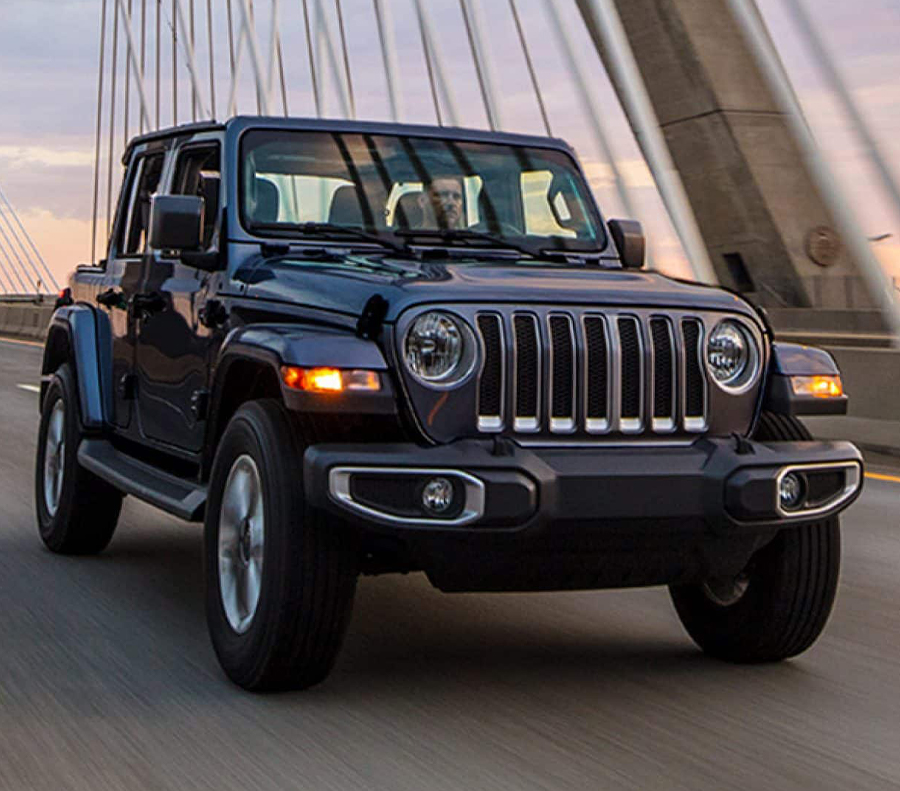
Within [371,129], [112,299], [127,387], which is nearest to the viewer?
[371,129]

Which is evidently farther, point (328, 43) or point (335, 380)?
point (328, 43)

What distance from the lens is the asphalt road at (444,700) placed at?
4691 millimetres

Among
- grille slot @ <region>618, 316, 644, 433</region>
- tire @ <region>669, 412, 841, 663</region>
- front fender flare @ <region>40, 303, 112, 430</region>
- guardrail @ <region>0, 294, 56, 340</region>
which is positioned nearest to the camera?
grille slot @ <region>618, 316, 644, 433</region>

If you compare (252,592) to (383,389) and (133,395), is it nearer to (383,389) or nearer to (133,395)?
(383,389)

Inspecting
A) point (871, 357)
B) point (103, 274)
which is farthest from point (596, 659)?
point (871, 357)

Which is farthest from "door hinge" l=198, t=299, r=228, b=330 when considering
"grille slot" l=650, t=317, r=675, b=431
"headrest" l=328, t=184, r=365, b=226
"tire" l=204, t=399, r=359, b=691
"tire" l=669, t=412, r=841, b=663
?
"tire" l=669, t=412, r=841, b=663

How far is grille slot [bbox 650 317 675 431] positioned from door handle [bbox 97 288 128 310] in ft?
10.4

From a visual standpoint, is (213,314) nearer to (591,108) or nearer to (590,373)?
(590,373)

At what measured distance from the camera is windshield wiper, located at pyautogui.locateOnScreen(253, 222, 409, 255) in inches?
267

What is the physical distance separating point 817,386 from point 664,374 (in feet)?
1.79

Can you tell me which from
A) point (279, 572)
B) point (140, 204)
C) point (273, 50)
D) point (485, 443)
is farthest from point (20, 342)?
point (485, 443)

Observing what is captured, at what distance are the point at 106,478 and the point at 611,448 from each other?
2.69 meters

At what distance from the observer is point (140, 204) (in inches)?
333

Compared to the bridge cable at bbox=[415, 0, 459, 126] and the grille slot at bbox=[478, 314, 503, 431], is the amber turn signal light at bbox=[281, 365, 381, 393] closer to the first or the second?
the grille slot at bbox=[478, 314, 503, 431]
